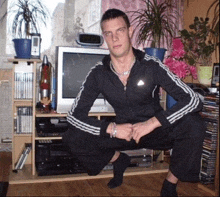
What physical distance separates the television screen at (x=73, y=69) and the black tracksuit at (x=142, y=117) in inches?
22.7

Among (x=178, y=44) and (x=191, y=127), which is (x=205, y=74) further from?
(x=191, y=127)

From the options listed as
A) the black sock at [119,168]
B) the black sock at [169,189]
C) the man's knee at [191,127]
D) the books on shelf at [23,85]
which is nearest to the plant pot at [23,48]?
the books on shelf at [23,85]

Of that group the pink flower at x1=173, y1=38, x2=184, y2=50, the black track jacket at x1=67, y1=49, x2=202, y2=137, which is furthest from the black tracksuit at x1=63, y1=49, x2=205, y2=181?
the pink flower at x1=173, y1=38, x2=184, y2=50

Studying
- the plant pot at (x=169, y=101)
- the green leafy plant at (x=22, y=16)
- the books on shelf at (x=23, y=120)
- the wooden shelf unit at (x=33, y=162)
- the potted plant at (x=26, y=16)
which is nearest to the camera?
the wooden shelf unit at (x=33, y=162)

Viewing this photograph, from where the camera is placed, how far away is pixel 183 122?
195cm

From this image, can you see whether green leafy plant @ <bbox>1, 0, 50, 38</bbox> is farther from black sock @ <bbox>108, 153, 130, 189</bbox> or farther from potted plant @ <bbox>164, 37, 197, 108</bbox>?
black sock @ <bbox>108, 153, 130, 189</bbox>

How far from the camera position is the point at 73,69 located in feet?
9.04

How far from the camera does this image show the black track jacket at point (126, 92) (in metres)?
2.06

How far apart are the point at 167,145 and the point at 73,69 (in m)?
1.17

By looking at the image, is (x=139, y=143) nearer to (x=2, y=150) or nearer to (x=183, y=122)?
(x=183, y=122)

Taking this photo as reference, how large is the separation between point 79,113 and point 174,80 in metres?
0.70

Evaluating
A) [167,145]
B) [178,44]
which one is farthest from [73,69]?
[167,145]

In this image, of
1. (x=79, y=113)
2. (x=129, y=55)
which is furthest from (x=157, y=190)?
(x=129, y=55)

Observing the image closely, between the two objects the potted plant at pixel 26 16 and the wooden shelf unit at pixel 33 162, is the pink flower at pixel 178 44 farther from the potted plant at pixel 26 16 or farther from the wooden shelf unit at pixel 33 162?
the potted plant at pixel 26 16
